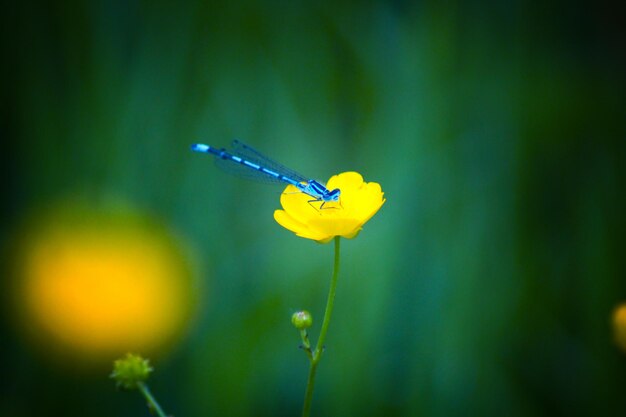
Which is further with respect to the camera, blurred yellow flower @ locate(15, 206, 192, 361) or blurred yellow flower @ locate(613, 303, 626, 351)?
blurred yellow flower @ locate(15, 206, 192, 361)

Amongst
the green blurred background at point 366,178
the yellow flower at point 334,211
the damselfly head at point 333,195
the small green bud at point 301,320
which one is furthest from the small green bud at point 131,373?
Answer: the damselfly head at point 333,195

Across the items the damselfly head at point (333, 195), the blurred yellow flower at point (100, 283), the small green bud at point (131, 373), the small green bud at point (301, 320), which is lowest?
the small green bud at point (131, 373)

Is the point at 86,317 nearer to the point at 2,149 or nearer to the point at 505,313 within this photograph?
the point at 2,149

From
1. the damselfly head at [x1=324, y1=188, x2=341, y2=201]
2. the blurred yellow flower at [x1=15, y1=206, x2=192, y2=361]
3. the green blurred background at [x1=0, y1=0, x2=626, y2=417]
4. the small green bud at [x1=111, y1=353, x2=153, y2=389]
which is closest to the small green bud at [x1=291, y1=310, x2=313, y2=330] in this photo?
the small green bud at [x1=111, y1=353, x2=153, y2=389]

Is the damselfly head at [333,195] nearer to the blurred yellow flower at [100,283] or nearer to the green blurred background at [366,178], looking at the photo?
the green blurred background at [366,178]

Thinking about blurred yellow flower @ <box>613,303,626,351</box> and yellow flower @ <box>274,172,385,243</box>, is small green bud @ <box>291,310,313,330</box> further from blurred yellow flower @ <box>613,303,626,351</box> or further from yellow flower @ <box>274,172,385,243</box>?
blurred yellow flower @ <box>613,303,626,351</box>

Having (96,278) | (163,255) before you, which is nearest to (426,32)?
(163,255)
